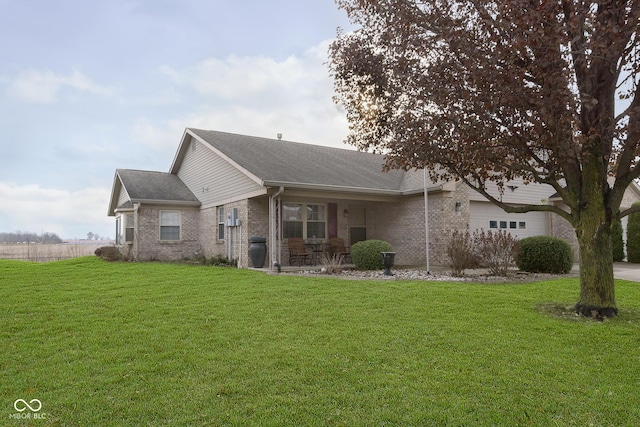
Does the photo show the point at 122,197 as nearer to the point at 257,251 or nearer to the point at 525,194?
the point at 257,251

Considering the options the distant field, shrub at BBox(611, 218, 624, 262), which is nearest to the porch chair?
shrub at BBox(611, 218, 624, 262)

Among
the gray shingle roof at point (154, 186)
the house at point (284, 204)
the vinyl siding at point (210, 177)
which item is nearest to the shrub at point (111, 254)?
the house at point (284, 204)

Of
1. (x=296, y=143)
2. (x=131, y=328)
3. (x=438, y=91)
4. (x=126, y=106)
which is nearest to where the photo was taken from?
(x=131, y=328)

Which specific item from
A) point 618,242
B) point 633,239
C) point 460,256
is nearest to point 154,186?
point 460,256

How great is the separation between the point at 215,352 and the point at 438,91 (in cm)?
498

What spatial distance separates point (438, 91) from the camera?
682cm

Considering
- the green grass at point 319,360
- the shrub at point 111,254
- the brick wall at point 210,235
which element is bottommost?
the green grass at point 319,360

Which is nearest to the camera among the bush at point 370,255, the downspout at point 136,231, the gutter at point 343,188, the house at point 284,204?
the gutter at point 343,188

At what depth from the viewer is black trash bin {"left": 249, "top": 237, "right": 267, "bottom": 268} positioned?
1424 centimetres

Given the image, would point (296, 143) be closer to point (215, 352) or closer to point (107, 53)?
point (107, 53)

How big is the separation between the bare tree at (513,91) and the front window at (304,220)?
8.46 metres

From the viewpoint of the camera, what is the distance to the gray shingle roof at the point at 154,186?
18.5 meters

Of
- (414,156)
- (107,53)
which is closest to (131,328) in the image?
(414,156)

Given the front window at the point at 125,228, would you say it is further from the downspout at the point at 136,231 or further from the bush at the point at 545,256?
the bush at the point at 545,256
